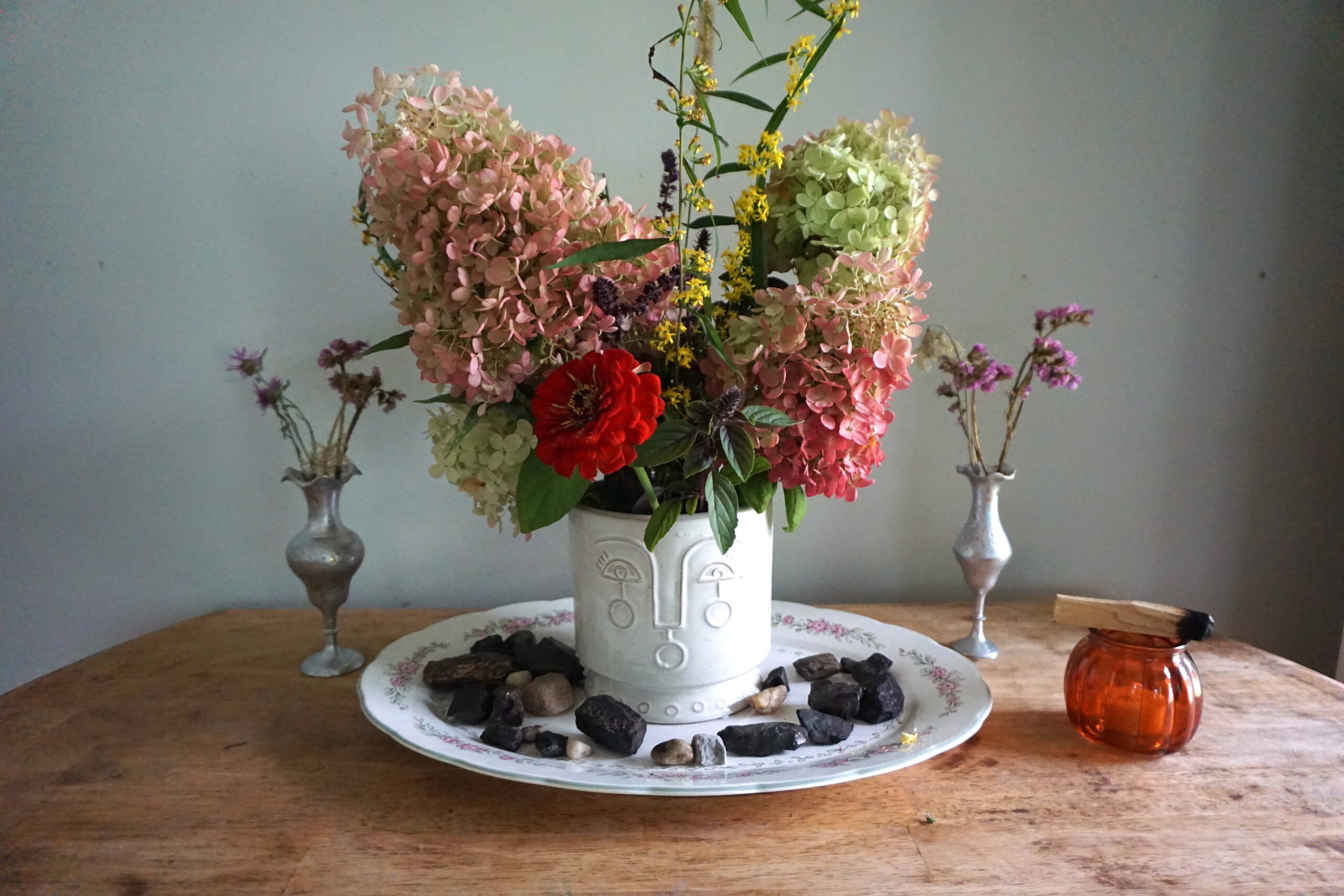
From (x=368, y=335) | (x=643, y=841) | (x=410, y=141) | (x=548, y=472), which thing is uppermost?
(x=410, y=141)

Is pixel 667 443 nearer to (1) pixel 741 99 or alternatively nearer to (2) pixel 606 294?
(2) pixel 606 294

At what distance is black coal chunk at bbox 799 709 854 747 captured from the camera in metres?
0.66

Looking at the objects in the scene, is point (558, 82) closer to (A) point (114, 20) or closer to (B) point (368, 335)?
(B) point (368, 335)

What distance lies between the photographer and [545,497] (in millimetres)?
621

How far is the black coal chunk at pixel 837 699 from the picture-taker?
0.69 meters

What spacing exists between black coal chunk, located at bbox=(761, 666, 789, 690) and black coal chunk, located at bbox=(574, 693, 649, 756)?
0.47ft

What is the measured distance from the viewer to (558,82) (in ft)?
3.08

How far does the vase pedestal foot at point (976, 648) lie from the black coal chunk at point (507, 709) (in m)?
0.46

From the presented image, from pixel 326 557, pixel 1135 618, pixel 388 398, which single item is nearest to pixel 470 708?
pixel 326 557

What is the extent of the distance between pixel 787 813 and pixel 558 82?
0.82 metres

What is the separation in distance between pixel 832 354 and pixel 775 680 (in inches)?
12.9

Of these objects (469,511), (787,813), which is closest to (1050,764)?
(787,813)

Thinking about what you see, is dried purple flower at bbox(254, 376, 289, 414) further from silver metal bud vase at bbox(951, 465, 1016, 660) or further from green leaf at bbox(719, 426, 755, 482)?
silver metal bud vase at bbox(951, 465, 1016, 660)

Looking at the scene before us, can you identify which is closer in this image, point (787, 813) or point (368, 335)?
point (787, 813)
